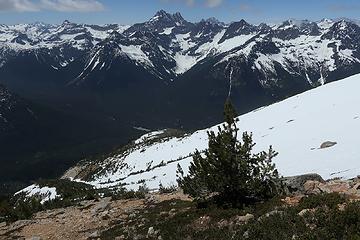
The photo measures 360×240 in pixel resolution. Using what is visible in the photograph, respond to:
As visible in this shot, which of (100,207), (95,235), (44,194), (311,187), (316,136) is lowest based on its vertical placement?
(44,194)

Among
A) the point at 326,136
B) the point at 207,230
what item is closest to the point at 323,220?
the point at 207,230

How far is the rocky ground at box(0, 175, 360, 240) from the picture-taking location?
18766 millimetres

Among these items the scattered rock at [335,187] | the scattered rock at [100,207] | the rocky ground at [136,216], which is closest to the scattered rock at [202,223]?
the rocky ground at [136,216]

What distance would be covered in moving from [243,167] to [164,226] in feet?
13.2

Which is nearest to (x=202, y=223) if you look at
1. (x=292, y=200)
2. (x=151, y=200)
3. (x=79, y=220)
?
(x=292, y=200)

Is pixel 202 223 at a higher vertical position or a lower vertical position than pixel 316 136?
higher

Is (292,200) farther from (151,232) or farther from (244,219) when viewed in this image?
(151,232)

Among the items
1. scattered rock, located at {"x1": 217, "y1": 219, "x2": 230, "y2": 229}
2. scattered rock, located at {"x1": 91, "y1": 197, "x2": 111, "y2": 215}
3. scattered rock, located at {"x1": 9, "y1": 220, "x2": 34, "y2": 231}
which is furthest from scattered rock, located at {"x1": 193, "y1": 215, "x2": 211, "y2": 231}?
scattered rock, located at {"x1": 9, "y1": 220, "x2": 34, "y2": 231}

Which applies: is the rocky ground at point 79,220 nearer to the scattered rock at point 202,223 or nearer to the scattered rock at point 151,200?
the scattered rock at point 151,200

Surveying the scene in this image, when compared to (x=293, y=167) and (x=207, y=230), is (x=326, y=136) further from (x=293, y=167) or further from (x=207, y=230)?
(x=207, y=230)

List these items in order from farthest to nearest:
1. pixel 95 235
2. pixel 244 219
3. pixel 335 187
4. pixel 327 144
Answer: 1. pixel 327 144
2. pixel 95 235
3. pixel 335 187
4. pixel 244 219

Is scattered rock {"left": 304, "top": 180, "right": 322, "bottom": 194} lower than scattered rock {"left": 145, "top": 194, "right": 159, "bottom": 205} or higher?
lower

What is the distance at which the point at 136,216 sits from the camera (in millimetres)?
23359

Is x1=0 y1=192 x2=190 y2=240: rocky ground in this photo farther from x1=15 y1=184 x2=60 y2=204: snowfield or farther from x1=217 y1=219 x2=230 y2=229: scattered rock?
x1=15 y1=184 x2=60 y2=204: snowfield
